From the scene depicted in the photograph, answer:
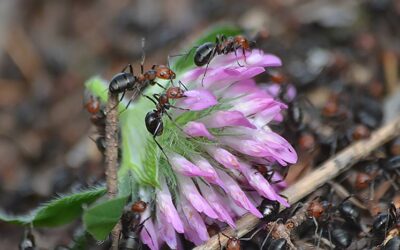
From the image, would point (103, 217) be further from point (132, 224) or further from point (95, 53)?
point (95, 53)

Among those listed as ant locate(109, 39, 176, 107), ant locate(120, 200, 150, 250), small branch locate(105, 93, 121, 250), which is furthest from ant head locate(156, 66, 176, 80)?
ant locate(120, 200, 150, 250)

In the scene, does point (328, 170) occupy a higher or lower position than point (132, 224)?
lower

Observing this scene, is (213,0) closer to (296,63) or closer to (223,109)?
(296,63)

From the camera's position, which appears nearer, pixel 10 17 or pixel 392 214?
pixel 392 214

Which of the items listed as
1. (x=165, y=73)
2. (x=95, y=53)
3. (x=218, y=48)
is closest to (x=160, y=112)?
(x=165, y=73)

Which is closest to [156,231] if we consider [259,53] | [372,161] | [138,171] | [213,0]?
[138,171]

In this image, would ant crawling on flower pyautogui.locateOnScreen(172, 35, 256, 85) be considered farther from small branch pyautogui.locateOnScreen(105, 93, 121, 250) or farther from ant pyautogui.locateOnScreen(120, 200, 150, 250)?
ant pyautogui.locateOnScreen(120, 200, 150, 250)

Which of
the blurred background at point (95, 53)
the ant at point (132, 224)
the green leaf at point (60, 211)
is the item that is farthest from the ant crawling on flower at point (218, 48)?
the blurred background at point (95, 53)
